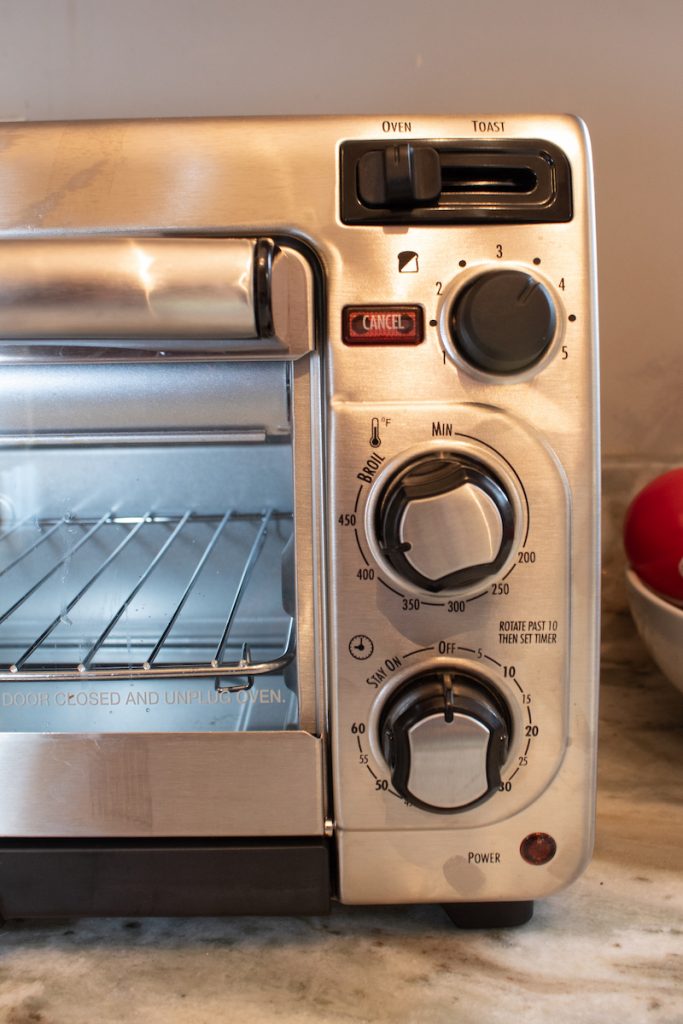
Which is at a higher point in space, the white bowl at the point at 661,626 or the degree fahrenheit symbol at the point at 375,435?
the degree fahrenheit symbol at the point at 375,435

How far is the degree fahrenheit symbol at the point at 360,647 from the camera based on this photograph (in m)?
0.47

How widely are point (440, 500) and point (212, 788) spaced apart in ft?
0.73

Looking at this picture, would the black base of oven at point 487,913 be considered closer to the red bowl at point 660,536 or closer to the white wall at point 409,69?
the red bowl at point 660,536

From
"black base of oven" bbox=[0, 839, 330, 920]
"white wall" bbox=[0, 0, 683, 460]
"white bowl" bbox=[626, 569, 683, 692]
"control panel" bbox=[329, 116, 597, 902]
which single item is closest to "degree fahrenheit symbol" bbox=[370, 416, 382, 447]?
"control panel" bbox=[329, 116, 597, 902]

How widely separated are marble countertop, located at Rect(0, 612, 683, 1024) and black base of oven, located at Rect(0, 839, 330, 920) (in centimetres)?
2

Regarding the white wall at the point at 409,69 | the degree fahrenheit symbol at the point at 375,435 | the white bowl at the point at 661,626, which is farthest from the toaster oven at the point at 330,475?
the white wall at the point at 409,69

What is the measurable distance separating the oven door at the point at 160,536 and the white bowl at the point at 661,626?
0.35 meters

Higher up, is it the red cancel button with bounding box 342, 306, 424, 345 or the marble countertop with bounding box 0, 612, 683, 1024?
the red cancel button with bounding box 342, 306, 424, 345

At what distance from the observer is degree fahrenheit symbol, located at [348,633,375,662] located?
465 millimetres

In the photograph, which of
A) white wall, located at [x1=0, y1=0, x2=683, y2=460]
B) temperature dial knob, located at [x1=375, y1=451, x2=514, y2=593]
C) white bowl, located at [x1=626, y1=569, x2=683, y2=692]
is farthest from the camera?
white wall, located at [x1=0, y1=0, x2=683, y2=460]

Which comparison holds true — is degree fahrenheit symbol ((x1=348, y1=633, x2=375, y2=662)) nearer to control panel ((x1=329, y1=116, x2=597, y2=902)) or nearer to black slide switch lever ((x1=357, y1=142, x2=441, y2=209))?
control panel ((x1=329, y1=116, x2=597, y2=902))

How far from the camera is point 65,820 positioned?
49 cm

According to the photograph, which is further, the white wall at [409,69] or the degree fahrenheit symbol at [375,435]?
the white wall at [409,69]

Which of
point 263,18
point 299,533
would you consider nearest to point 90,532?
point 299,533
